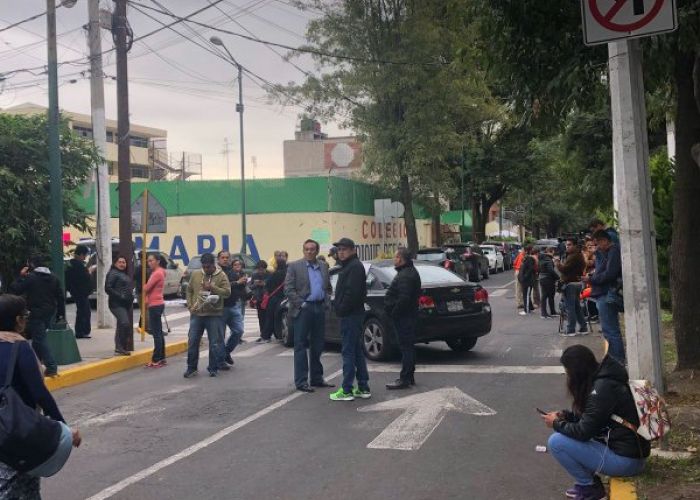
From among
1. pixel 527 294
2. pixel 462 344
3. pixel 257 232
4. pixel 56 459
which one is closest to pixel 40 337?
pixel 462 344

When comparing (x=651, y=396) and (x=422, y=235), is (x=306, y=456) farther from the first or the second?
(x=422, y=235)

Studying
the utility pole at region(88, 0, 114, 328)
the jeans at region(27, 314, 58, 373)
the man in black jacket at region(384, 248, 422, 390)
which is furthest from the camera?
the utility pole at region(88, 0, 114, 328)

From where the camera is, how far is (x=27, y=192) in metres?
13.6

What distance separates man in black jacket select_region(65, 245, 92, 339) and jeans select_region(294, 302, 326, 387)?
22.2ft

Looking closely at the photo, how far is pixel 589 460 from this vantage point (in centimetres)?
465

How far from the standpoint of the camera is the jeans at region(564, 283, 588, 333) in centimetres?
1381

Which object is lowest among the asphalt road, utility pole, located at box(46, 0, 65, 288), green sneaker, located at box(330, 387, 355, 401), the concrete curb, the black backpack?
the asphalt road

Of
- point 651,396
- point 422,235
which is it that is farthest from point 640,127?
point 422,235

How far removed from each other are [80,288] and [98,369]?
157 inches

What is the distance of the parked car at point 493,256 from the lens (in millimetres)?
38875

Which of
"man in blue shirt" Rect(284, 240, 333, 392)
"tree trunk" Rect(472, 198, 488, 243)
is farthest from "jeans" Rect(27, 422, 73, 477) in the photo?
"tree trunk" Rect(472, 198, 488, 243)

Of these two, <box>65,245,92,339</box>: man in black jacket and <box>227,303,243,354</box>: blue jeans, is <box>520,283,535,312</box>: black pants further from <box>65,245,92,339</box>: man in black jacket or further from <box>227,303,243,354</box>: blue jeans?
<box>65,245,92,339</box>: man in black jacket

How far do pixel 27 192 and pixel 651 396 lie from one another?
38.7 feet

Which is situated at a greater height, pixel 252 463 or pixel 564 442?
pixel 564 442
